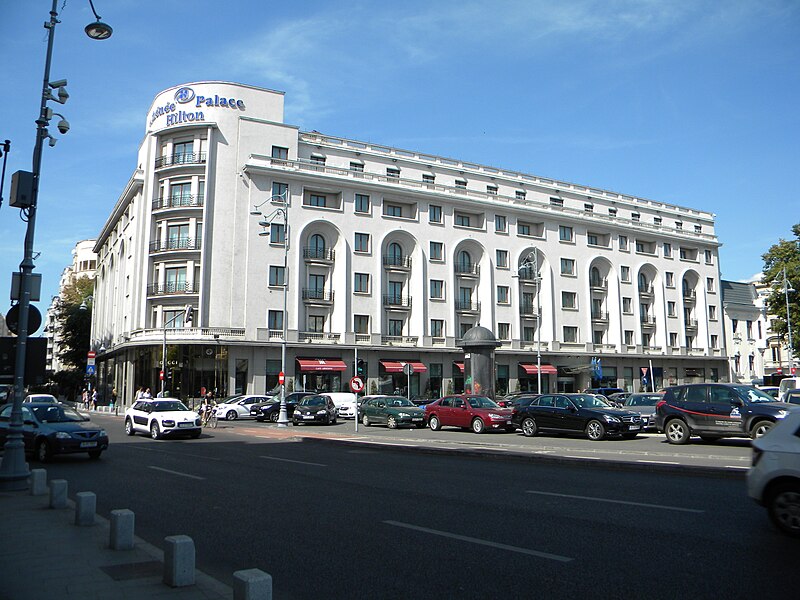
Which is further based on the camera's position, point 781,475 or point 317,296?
point 317,296

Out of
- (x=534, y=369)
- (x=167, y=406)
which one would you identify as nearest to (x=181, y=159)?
(x=167, y=406)

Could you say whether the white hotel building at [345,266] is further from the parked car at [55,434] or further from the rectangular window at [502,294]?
the parked car at [55,434]

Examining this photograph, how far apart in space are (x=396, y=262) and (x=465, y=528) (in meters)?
47.3

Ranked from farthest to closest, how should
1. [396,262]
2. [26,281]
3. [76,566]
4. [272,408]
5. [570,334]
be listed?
[570,334]
[396,262]
[272,408]
[26,281]
[76,566]

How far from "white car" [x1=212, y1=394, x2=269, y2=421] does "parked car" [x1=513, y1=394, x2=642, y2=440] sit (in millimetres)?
20512

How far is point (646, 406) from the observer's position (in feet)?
86.9

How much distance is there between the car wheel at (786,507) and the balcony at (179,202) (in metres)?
47.5

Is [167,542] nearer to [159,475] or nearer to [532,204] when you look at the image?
[159,475]

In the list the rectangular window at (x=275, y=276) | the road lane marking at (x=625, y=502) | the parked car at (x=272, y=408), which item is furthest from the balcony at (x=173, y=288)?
the road lane marking at (x=625, y=502)

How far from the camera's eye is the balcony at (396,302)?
176 feet

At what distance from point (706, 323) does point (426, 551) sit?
7256 centimetres

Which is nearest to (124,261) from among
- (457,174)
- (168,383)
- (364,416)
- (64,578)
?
(168,383)

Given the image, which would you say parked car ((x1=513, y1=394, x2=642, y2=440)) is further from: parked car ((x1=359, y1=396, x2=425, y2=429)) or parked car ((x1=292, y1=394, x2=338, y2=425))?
parked car ((x1=292, y1=394, x2=338, y2=425))

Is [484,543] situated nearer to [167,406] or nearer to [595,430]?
[595,430]
